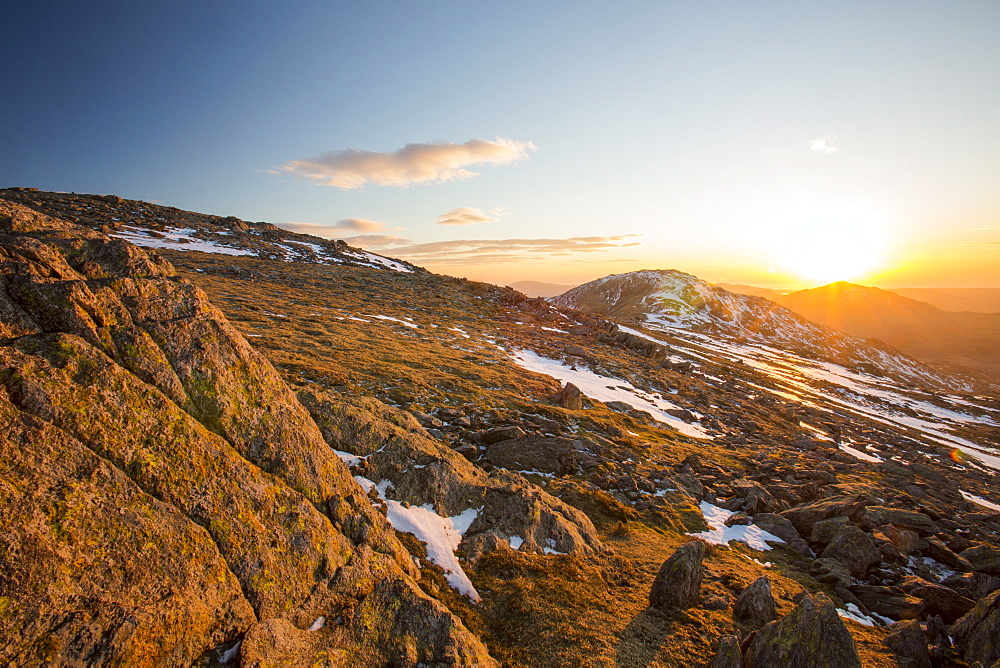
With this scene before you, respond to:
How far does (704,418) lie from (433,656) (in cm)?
3987

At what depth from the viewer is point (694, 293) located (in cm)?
19712

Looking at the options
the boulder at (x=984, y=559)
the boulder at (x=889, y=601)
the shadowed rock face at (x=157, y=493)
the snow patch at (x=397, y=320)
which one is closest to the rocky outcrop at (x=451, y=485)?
the shadowed rock face at (x=157, y=493)

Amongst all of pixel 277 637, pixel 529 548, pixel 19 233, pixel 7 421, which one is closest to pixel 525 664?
pixel 529 548

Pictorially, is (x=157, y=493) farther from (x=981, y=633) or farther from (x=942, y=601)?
(x=942, y=601)

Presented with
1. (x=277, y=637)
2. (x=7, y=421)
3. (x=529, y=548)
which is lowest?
(x=529, y=548)

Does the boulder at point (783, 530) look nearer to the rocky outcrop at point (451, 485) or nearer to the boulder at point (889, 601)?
the boulder at point (889, 601)

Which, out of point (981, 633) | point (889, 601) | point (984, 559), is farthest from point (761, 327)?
point (981, 633)

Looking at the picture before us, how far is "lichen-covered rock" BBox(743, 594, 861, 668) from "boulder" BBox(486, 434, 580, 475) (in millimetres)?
10418

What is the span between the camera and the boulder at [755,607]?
1105cm

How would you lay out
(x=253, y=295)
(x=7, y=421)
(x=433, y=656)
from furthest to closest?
(x=253, y=295) → (x=433, y=656) → (x=7, y=421)

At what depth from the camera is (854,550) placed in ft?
54.7

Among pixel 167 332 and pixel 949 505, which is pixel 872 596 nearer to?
pixel 167 332

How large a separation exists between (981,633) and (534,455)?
14497 mm

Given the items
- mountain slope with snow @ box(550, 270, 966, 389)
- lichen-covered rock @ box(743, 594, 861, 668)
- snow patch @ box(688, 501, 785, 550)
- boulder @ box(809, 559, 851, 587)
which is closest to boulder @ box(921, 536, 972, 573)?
boulder @ box(809, 559, 851, 587)
